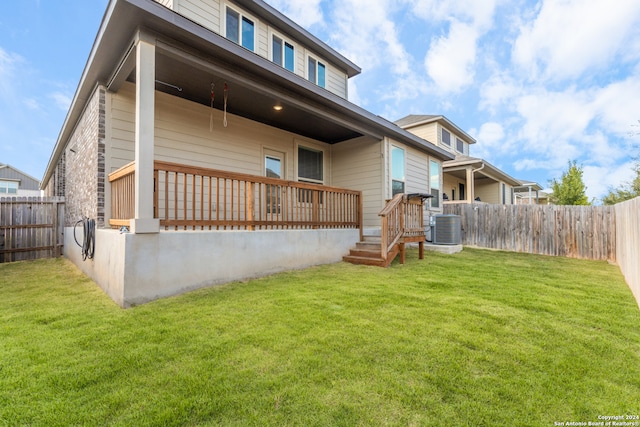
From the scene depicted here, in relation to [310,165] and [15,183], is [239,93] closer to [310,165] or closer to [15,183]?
[310,165]

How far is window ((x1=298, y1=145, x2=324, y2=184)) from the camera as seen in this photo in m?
7.97

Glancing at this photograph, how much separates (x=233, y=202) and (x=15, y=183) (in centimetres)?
2776

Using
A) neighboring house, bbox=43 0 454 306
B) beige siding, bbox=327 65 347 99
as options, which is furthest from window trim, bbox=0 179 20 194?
beige siding, bbox=327 65 347 99

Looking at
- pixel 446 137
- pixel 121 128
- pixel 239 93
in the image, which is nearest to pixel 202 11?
pixel 239 93

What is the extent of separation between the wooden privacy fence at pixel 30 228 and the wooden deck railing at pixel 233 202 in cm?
509

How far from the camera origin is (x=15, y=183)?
22.2 meters

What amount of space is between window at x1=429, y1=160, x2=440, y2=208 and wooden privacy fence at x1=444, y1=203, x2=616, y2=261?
0.57m

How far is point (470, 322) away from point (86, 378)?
3.09 metres

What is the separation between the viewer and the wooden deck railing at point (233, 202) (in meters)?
3.92

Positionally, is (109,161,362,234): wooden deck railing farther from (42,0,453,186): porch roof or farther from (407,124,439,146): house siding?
(407,124,439,146): house siding

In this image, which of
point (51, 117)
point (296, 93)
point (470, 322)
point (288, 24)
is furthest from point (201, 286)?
point (51, 117)

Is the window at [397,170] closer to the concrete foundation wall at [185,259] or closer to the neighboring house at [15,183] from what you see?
the concrete foundation wall at [185,259]

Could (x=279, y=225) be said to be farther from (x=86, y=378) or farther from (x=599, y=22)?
→ (x=599, y=22)

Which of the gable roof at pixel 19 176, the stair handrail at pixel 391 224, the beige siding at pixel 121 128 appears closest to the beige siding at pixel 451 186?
the stair handrail at pixel 391 224
